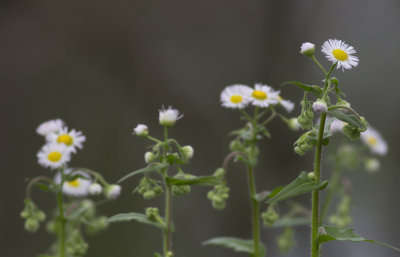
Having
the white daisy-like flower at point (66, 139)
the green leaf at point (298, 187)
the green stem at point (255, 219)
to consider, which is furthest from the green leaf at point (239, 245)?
the white daisy-like flower at point (66, 139)

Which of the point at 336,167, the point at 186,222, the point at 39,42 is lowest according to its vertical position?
the point at 336,167

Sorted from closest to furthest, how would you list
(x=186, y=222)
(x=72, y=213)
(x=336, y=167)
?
(x=72, y=213)
(x=336, y=167)
(x=186, y=222)

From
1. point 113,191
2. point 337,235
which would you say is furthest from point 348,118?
point 113,191

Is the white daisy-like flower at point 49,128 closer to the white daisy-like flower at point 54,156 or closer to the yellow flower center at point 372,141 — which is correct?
the white daisy-like flower at point 54,156

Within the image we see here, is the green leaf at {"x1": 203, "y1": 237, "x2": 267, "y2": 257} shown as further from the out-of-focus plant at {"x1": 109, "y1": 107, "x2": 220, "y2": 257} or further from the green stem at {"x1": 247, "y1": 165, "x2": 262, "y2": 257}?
the out-of-focus plant at {"x1": 109, "y1": 107, "x2": 220, "y2": 257}

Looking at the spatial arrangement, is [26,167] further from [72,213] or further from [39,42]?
[72,213]

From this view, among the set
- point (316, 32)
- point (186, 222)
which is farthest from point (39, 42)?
point (316, 32)
